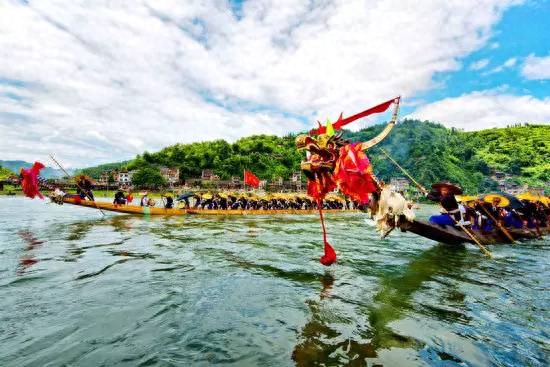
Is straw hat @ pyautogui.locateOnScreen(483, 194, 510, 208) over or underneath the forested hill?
underneath

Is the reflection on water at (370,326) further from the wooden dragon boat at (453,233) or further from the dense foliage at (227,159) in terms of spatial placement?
the dense foliage at (227,159)

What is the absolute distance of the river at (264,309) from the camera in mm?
3922

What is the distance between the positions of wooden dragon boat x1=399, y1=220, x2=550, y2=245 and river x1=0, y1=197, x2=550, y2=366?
0.83 m

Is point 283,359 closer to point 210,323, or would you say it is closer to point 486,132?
point 210,323

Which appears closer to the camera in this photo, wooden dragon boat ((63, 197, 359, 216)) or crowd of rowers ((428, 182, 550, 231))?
crowd of rowers ((428, 182, 550, 231))

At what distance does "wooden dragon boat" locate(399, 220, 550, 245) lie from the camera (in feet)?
30.2

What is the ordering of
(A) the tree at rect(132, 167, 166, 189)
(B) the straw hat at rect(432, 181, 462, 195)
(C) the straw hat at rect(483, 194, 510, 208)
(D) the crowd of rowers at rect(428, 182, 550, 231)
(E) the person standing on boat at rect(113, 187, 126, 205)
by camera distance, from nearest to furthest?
1. (B) the straw hat at rect(432, 181, 462, 195)
2. (D) the crowd of rowers at rect(428, 182, 550, 231)
3. (C) the straw hat at rect(483, 194, 510, 208)
4. (E) the person standing on boat at rect(113, 187, 126, 205)
5. (A) the tree at rect(132, 167, 166, 189)

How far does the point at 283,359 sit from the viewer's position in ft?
12.5

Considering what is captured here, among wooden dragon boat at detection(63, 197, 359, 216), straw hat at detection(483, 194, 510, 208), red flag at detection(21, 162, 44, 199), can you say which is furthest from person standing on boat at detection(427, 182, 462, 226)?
red flag at detection(21, 162, 44, 199)

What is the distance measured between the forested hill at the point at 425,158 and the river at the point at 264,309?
11560cm

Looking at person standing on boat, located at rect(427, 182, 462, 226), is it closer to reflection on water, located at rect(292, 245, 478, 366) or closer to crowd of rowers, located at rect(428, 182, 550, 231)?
crowd of rowers, located at rect(428, 182, 550, 231)

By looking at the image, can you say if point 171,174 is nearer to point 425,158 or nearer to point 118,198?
point 118,198

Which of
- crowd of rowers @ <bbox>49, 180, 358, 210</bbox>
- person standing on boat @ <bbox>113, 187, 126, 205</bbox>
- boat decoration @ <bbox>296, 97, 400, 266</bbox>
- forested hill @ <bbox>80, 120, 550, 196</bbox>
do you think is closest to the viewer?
boat decoration @ <bbox>296, 97, 400, 266</bbox>

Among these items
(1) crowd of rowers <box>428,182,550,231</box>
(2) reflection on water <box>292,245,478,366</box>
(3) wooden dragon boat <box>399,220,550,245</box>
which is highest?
(1) crowd of rowers <box>428,182,550,231</box>
